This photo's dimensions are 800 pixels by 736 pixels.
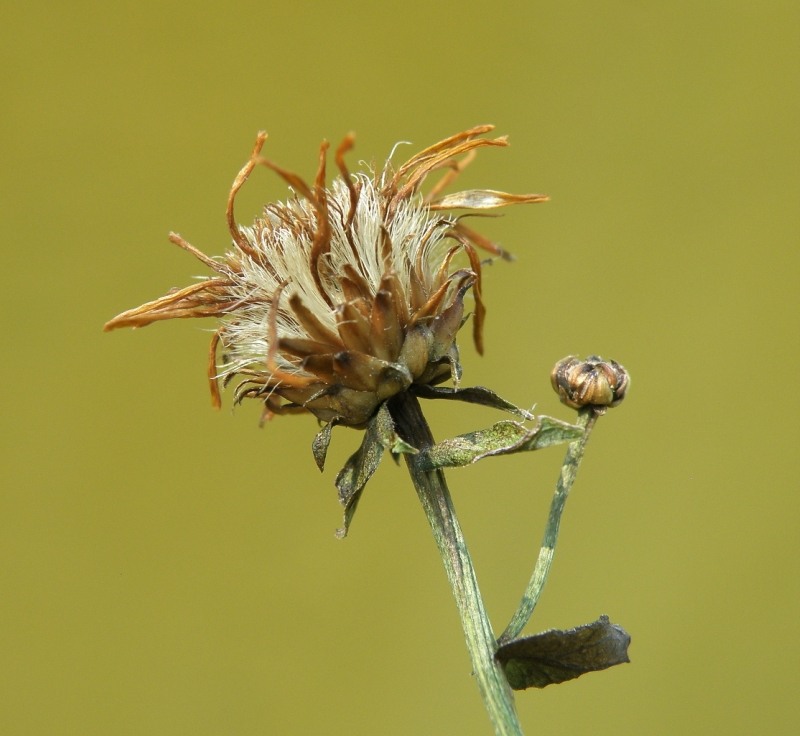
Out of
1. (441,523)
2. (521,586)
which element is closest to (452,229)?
(441,523)

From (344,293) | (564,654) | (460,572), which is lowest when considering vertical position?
(564,654)

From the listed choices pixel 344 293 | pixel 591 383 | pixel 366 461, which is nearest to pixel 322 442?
pixel 366 461

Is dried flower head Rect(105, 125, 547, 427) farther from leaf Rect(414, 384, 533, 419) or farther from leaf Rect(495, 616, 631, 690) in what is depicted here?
leaf Rect(495, 616, 631, 690)

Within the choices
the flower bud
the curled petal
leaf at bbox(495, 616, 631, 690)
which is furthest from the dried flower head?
leaf at bbox(495, 616, 631, 690)

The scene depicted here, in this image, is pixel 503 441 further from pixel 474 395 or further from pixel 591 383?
pixel 591 383

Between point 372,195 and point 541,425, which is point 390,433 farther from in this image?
point 372,195
